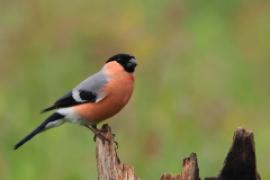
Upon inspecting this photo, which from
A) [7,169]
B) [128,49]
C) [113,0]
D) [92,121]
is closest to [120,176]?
[92,121]

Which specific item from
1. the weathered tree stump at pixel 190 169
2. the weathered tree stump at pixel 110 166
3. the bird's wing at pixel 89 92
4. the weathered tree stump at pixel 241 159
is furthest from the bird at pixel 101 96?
the weathered tree stump at pixel 241 159

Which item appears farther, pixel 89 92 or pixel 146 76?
pixel 146 76

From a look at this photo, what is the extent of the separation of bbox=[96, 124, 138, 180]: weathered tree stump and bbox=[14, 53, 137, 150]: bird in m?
0.73

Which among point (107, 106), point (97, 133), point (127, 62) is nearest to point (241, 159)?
point (97, 133)

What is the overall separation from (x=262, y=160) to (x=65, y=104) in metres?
2.43

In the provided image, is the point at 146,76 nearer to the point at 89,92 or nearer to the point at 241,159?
the point at 89,92

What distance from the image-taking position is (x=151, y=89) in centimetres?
1271

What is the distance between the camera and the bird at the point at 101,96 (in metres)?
9.84

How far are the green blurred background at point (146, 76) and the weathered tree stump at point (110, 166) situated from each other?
85.3 inches

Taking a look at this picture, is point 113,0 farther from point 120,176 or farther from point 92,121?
point 120,176

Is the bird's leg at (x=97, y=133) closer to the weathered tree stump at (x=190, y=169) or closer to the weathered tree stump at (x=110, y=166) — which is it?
the weathered tree stump at (x=110, y=166)

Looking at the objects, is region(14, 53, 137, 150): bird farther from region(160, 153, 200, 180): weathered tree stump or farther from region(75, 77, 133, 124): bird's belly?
region(160, 153, 200, 180): weathered tree stump

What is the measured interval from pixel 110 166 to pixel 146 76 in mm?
4201

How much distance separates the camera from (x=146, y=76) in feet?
42.6
